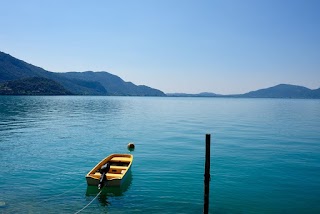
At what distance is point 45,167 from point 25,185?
5238mm

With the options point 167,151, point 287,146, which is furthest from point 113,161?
point 287,146

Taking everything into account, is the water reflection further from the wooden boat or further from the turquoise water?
the wooden boat

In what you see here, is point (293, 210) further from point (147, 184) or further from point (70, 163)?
point (70, 163)

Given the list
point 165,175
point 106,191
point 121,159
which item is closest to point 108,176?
point 106,191

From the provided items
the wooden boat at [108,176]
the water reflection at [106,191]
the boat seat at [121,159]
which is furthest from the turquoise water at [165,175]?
the boat seat at [121,159]

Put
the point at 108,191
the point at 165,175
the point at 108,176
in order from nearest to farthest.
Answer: the point at 108,191, the point at 108,176, the point at 165,175

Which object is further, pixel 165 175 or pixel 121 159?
pixel 121 159

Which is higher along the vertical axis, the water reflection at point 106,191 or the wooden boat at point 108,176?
the wooden boat at point 108,176

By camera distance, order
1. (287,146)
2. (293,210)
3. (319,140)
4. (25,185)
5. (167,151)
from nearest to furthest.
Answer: (293,210) → (25,185) → (167,151) → (287,146) → (319,140)

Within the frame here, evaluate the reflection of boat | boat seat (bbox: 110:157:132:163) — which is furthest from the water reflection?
boat seat (bbox: 110:157:132:163)

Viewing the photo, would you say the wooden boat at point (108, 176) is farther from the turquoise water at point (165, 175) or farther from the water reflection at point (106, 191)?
the turquoise water at point (165, 175)

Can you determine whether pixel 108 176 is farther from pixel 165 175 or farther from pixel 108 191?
pixel 165 175

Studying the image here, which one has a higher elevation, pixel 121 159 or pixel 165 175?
pixel 121 159

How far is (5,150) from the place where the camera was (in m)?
35.2
